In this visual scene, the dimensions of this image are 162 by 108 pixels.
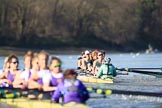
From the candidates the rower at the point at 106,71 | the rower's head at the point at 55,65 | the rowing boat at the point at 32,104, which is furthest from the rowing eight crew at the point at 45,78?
the rower at the point at 106,71

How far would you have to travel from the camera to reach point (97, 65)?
2673 cm

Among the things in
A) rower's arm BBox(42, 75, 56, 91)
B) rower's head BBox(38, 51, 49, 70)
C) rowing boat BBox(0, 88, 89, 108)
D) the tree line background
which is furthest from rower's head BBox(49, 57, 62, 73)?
the tree line background

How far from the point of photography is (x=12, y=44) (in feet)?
240

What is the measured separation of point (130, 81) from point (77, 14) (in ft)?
206

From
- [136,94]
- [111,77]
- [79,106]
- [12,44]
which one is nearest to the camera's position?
[79,106]

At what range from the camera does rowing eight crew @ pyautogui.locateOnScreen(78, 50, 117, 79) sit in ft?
81.6

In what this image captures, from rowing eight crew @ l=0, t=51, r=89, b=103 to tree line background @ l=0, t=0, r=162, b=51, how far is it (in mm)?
55713

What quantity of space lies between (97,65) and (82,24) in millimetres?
63576

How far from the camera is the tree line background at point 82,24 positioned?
78250mm

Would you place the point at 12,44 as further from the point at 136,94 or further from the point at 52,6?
the point at 136,94

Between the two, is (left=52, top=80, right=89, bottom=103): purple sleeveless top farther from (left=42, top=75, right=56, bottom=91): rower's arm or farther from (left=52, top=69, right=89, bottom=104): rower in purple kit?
(left=42, top=75, right=56, bottom=91): rower's arm

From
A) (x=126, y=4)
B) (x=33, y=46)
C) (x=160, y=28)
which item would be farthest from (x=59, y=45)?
(x=160, y=28)

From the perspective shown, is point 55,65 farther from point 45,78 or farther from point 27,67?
point 27,67

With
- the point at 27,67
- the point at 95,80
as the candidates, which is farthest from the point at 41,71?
the point at 95,80
